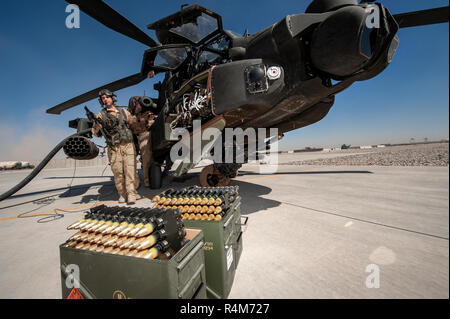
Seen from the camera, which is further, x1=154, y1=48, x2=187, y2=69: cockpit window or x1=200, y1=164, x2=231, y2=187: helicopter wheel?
x1=200, y1=164, x2=231, y2=187: helicopter wheel

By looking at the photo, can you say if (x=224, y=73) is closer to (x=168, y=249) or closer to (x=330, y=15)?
(x=330, y=15)

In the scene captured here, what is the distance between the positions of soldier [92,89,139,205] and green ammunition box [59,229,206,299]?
138 inches

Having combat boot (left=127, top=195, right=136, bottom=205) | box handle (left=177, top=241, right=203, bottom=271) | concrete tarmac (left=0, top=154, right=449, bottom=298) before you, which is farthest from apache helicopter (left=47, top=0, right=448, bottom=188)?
box handle (left=177, top=241, right=203, bottom=271)

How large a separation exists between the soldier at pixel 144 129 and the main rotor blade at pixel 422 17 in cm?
681

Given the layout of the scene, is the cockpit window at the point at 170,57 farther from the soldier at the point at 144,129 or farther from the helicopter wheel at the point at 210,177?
the helicopter wheel at the point at 210,177

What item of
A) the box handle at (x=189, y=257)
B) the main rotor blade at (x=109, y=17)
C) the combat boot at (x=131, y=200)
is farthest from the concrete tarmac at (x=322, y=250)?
the main rotor blade at (x=109, y=17)

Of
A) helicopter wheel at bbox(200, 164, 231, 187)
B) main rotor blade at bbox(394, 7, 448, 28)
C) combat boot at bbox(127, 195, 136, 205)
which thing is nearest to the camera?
main rotor blade at bbox(394, 7, 448, 28)

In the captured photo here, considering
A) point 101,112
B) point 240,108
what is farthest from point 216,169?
point 101,112

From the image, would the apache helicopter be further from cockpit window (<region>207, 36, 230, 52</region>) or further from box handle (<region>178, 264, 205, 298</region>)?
box handle (<region>178, 264, 205, 298</region>)

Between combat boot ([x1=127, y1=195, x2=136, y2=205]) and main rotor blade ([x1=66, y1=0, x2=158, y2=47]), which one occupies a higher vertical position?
main rotor blade ([x1=66, y1=0, x2=158, y2=47])

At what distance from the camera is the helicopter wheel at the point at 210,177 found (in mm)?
5496

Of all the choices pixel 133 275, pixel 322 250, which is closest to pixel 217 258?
pixel 133 275

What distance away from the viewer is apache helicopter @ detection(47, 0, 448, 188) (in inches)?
98.8

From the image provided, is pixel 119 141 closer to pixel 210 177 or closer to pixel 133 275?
pixel 210 177
